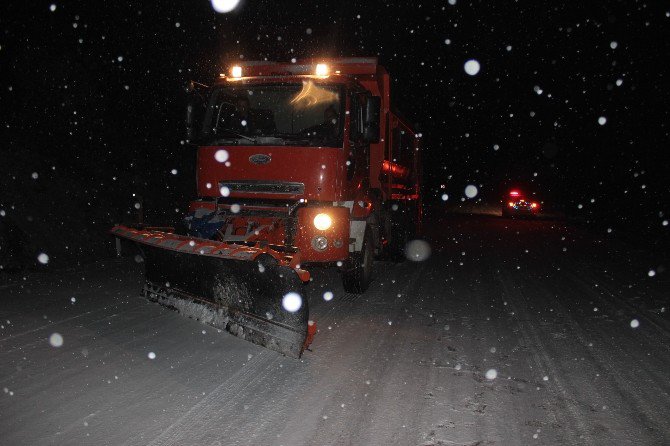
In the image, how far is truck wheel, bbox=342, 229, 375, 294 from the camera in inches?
303

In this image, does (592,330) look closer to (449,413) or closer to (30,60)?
(449,413)

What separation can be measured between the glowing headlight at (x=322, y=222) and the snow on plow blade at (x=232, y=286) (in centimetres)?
144

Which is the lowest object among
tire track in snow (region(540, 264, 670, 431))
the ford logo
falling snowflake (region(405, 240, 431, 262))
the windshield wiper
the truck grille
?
tire track in snow (region(540, 264, 670, 431))

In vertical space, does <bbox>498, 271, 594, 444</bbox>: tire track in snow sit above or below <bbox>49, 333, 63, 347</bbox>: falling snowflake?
below

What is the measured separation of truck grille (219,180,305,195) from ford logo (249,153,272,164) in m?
0.26

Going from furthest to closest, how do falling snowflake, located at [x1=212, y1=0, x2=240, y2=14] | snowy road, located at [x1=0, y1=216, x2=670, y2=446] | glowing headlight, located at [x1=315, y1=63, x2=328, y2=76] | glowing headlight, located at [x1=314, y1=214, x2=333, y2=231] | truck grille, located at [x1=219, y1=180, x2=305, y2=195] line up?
1. falling snowflake, located at [x1=212, y1=0, x2=240, y2=14]
2. glowing headlight, located at [x1=315, y1=63, x2=328, y2=76]
3. truck grille, located at [x1=219, y1=180, x2=305, y2=195]
4. glowing headlight, located at [x1=314, y1=214, x2=333, y2=231]
5. snowy road, located at [x1=0, y1=216, x2=670, y2=446]

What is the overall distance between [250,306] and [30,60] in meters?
10.7

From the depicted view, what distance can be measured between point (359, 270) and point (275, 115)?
2.44m

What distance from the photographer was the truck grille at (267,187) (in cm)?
683

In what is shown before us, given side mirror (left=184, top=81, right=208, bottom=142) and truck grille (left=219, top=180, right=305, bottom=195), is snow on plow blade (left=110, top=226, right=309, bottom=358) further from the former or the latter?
side mirror (left=184, top=81, right=208, bottom=142)

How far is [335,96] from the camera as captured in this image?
7.11 meters

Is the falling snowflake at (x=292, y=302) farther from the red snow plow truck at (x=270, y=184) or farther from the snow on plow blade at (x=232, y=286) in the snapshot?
the red snow plow truck at (x=270, y=184)

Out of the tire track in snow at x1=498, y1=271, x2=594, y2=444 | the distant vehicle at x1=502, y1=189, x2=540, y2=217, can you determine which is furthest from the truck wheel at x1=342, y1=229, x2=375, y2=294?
the distant vehicle at x1=502, y1=189, x2=540, y2=217

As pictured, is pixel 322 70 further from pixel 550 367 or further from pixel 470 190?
pixel 470 190
